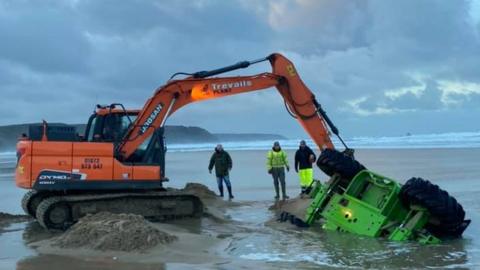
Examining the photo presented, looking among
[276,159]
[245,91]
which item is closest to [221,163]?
[276,159]

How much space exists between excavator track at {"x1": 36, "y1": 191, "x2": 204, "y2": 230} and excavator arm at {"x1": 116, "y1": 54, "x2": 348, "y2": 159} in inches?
50.5

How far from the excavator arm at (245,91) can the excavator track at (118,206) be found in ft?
4.21

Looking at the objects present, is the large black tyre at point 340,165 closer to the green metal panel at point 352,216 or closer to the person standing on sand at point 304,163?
the green metal panel at point 352,216

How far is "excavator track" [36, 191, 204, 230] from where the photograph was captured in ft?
40.7

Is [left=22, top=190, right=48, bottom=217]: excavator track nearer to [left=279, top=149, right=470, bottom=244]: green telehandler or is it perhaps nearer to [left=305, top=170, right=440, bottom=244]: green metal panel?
[left=279, top=149, right=470, bottom=244]: green telehandler

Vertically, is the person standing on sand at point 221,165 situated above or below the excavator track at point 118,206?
above

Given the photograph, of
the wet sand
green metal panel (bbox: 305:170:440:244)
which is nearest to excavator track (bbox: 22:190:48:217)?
the wet sand

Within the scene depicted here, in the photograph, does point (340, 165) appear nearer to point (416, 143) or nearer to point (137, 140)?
point (137, 140)

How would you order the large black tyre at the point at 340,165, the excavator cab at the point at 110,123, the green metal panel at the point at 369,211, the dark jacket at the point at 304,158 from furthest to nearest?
the dark jacket at the point at 304,158 < the excavator cab at the point at 110,123 < the large black tyre at the point at 340,165 < the green metal panel at the point at 369,211

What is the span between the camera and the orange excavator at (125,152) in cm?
1258

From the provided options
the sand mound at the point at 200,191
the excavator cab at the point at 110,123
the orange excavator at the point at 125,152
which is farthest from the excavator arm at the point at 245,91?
the sand mound at the point at 200,191

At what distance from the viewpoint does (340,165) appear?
39.8ft

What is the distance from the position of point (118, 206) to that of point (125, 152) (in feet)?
3.98

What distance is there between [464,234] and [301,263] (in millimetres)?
4213
